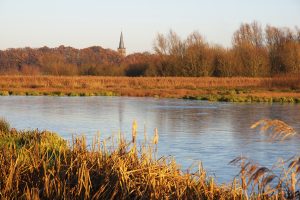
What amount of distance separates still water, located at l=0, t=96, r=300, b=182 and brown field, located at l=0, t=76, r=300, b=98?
34.9 ft

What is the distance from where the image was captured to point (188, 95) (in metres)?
29.3

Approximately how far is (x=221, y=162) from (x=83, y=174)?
14.3 ft

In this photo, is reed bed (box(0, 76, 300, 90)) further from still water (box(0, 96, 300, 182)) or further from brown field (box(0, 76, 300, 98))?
still water (box(0, 96, 300, 182))

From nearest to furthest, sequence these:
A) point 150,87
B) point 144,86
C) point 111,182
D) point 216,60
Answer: point 111,182 < point 150,87 < point 144,86 < point 216,60

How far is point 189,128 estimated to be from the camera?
47.1 ft

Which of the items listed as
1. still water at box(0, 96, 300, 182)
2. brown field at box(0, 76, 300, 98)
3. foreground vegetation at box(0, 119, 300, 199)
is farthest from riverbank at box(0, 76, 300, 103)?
foreground vegetation at box(0, 119, 300, 199)

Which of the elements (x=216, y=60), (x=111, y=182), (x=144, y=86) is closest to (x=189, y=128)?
(x=111, y=182)

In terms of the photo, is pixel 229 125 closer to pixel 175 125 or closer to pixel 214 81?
pixel 175 125

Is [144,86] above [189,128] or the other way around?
above

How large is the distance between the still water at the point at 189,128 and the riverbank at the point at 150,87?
32.2 ft

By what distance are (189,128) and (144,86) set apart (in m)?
21.2

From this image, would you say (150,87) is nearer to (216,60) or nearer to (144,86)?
(144,86)

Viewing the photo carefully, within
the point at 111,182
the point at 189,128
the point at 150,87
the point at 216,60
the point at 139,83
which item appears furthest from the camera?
the point at 216,60

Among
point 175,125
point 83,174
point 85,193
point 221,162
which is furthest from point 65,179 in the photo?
point 175,125
